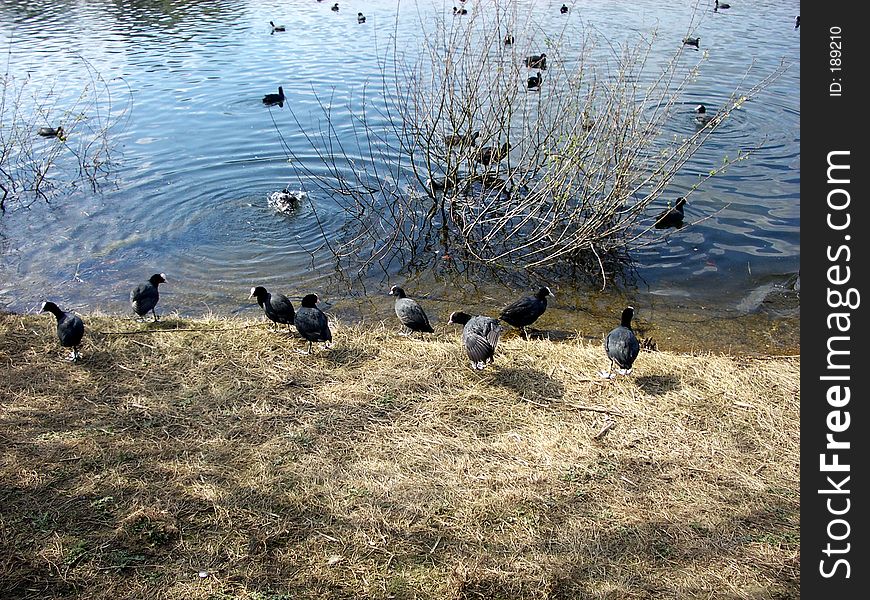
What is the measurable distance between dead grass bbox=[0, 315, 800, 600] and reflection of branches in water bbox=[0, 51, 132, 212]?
308 inches

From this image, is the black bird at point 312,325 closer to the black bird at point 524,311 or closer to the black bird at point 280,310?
the black bird at point 280,310

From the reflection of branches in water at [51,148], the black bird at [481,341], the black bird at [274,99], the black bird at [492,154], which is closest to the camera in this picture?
the black bird at [481,341]

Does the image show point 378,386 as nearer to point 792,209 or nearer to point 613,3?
point 792,209

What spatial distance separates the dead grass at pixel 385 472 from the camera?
4.63 metres

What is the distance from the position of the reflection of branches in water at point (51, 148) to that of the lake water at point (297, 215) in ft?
0.87

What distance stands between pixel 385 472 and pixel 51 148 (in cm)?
1469

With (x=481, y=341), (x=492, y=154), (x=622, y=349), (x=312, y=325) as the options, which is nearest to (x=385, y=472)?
(x=481, y=341)

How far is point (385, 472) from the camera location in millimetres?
5746

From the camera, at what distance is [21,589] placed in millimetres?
4379

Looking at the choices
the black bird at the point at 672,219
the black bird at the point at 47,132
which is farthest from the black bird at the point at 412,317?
the black bird at the point at 47,132

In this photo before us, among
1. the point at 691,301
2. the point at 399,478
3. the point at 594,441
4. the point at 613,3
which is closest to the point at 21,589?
the point at 399,478

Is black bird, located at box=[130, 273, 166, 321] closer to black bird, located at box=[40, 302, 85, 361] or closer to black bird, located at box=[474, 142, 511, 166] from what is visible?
black bird, located at box=[40, 302, 85, 361]

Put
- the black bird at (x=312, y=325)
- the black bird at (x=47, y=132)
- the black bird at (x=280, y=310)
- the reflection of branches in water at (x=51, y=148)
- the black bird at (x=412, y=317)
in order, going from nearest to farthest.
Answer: the black bird at (x=312, y=325) → the black bird at (x=280, y=310) → the black bird at (x=412, y=317) → the reflection of branches in water at (x=51, y=148) → the black bird at (x=47, y=132)
